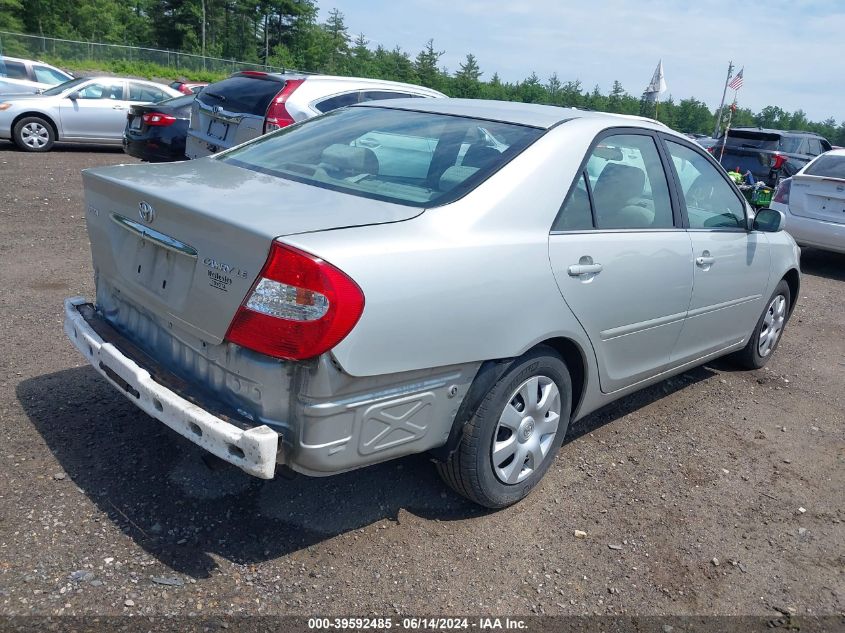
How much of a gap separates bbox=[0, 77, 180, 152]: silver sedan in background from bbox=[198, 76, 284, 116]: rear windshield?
6.73 meters

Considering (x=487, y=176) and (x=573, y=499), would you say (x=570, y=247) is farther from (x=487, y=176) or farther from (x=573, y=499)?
(x=573, y=499)

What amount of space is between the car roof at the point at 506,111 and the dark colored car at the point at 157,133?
24.7 feet

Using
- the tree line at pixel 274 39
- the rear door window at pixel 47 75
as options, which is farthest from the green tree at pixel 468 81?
the rear door window at pixel 47 75

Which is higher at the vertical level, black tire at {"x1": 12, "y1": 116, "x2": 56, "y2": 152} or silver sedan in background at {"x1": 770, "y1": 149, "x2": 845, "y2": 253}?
silver sedan in background at {"x1": 770, "y1": 149, "x2": 845, "y2": 253}

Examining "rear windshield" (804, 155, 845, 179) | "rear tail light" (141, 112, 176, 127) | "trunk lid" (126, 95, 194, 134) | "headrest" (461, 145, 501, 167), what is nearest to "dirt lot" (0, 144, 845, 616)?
"headrest" (461, 145, 501, 167)

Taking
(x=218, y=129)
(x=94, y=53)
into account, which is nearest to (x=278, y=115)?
(x=218, y=129)

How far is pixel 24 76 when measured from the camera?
16719mm

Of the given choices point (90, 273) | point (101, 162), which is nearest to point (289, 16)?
point (101, 162)

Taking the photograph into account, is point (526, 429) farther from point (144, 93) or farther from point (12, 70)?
point (12, 70)

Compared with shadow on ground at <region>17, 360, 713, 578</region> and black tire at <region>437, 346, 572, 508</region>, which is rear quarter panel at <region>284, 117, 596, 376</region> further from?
shadow on ground at <region>17, 360, 713, 578</region>

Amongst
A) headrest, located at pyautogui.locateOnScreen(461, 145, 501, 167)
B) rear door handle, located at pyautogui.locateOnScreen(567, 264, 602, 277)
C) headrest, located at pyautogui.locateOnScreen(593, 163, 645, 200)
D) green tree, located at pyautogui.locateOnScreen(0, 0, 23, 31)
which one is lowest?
rear door handle, located at pyautogui.locateOnScreen(567, 264, 602, 277)

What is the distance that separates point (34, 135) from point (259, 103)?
787 cm

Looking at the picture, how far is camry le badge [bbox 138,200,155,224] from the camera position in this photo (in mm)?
2783

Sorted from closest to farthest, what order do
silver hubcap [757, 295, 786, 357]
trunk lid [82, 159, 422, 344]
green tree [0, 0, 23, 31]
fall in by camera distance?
trunk lid [82, 159, 422, 344] < silver hubcap [757, 295, 786, 357] < green tree [0, 0, 23, 31]
